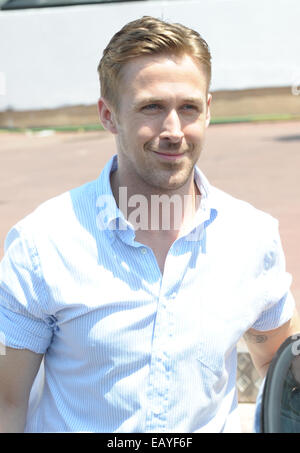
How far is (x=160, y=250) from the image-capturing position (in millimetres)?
1927

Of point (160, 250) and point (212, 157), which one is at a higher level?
point (160, 250)

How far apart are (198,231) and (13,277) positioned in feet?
1.54

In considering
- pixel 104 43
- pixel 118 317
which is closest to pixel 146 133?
pixel 118 317

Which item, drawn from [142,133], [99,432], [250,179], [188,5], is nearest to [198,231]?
[142,133]

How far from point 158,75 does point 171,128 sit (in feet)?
0.42

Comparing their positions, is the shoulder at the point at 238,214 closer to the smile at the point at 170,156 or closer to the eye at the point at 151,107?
the smile at the point at 170,156

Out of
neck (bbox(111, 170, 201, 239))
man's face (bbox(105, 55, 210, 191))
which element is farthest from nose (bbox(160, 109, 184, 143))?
neck (bbox(111, 170, 201, 239))

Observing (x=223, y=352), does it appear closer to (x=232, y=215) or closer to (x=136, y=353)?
(x=136, y=353)

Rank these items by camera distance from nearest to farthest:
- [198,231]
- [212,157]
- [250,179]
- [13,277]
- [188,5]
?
[13,277] < [198,231] < [250,179] < [212,157] < [188,5]

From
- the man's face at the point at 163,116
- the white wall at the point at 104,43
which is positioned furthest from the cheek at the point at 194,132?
the white wall at the point at 104,43

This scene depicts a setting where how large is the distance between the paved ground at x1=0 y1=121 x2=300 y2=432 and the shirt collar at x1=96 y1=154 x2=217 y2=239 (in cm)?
337

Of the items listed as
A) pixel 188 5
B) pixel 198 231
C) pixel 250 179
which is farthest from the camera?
pixel 188 5

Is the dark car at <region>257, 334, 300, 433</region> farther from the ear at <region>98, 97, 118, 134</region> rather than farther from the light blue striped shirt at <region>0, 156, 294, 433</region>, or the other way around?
the ear at <region>98, 97, 118, 134</region>

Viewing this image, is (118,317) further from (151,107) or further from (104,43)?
(104,43)
